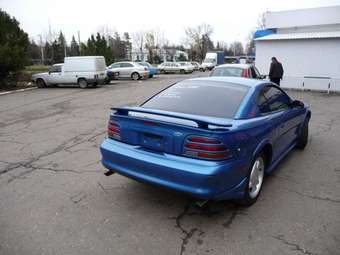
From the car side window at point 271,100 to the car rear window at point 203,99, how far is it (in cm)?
28

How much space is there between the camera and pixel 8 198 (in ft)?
12.7

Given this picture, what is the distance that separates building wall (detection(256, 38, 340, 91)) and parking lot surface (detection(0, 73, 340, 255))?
A: 12440 mm

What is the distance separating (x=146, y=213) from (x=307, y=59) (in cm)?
1667

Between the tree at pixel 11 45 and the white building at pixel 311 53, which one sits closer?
the white building at pixel 311 53

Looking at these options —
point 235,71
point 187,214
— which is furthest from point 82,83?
point 187,214

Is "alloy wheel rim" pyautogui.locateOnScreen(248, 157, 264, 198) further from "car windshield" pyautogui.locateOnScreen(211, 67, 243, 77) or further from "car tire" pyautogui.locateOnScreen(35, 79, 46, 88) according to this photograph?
"car tire" pyautogui.locateOnScreen(35, 79, 46, 88)

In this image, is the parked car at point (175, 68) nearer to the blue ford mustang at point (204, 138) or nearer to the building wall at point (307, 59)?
the building wall at point (307, 59)

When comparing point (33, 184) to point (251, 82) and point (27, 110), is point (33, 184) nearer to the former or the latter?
point (251, 82)

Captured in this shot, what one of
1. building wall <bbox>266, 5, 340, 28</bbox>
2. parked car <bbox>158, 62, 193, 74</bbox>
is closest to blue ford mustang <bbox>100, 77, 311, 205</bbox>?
building wall <bbox>266, 5, 340, 28</bbox>

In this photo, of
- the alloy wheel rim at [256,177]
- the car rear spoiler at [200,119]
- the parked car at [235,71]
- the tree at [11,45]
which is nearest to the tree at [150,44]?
the tree at [11,45]

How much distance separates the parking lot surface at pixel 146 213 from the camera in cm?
287

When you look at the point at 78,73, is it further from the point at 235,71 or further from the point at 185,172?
the point at 185,172

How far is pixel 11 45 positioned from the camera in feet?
57.8

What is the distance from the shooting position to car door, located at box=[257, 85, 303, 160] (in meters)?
3.95
